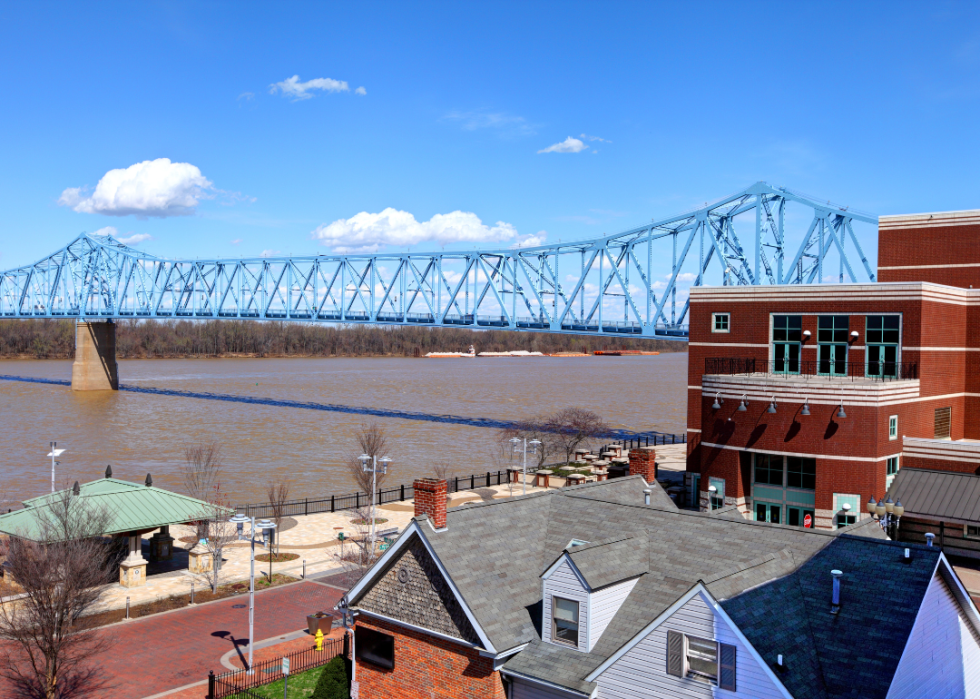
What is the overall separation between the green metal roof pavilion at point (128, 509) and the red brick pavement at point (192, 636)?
131 inches

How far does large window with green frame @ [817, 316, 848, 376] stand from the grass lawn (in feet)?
75.7

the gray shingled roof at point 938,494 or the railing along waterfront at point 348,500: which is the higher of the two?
the gray shingled roof at point 938,494

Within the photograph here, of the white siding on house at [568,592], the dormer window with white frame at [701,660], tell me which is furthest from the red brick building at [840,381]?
the dormer window with white frame at [701,660]

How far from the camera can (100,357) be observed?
399 ft

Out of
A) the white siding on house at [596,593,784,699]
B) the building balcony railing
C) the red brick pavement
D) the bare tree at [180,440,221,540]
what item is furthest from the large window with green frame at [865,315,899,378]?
the bare tree at [180,440,221,540]

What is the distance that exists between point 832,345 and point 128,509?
2621cm

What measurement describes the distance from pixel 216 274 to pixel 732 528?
134 m

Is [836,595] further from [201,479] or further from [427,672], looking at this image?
[201,479]

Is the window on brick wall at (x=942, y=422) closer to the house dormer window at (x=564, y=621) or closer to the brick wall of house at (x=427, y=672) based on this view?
the house dormer window at (x=564, y=621)

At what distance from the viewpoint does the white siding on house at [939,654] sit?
470 inches

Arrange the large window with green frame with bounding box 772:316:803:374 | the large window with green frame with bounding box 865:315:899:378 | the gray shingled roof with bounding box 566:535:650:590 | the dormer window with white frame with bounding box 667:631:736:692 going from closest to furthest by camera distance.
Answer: the dormer window with white frame with bounding box 667:631:736:692 → the gray shingled roof with bounding box 566:535:650:590 → the large window with green frame with bounding box 865:315:899:378 → the large window with green frame with bounding box 772:316:803:374

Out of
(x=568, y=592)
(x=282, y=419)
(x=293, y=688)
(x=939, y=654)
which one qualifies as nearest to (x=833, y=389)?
(x=939, y=654)

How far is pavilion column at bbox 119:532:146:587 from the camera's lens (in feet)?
86.2

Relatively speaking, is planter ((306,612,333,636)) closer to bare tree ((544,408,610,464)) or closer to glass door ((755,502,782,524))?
glass door ((755,502,782,524))
